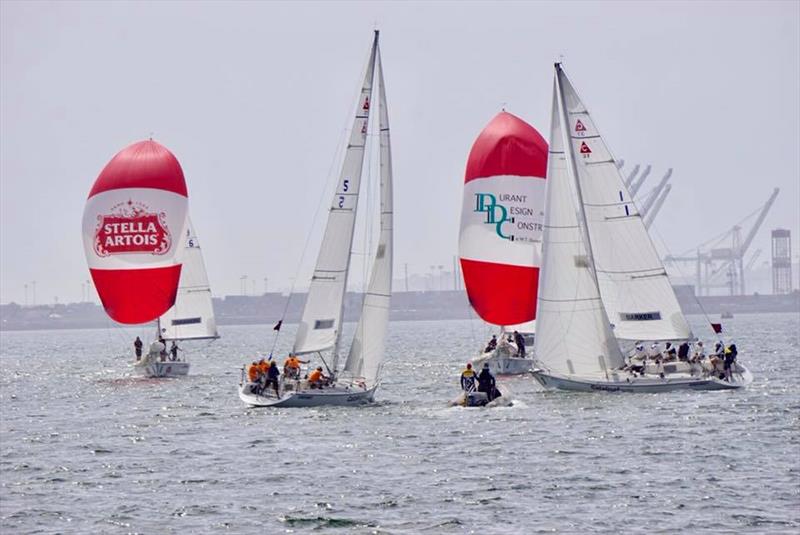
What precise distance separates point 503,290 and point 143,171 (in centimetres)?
1300

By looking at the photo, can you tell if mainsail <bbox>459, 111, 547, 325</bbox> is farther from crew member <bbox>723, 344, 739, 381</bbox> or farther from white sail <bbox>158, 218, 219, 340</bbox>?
white sail <bbox>158, 218, 219, 340</bbox>

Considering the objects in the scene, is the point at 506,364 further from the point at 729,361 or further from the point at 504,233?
the point at 729,361

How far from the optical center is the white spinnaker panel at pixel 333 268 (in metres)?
34.4

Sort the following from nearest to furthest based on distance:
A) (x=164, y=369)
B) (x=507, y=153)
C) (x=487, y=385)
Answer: (x=487, y=385), (x=507, y=153), (x=164, y=369)

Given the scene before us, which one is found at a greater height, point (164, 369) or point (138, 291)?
point (138, 291)

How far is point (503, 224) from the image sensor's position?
152ft

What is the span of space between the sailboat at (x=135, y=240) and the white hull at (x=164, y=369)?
178 cm

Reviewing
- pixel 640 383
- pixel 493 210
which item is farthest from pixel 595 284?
pixel 493 210

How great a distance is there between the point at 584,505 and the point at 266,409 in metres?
15.6

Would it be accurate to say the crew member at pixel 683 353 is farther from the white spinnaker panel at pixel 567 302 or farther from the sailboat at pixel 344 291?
the sailboat at pixel 344 291

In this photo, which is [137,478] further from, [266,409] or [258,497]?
[266,409]

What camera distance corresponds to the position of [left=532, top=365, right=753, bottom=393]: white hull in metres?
35.6

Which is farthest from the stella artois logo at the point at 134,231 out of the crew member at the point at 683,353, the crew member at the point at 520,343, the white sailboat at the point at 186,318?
the crew member at the point at 683,353

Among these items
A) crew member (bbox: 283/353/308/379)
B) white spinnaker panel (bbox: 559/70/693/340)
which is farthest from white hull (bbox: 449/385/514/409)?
white spinnaker panel (bbox: 559/70/693/340)
